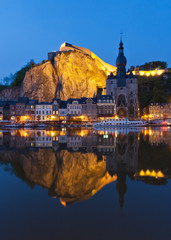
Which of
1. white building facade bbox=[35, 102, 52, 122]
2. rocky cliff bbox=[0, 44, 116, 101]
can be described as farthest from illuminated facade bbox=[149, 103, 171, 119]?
white building facade bbox=[35, 102, 52, 122]

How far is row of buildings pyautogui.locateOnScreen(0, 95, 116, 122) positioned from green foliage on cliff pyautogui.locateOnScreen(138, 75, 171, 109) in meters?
23.7

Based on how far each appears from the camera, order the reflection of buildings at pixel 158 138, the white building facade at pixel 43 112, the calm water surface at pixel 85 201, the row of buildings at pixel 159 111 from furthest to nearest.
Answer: the row of buildings at pixel 159 111, the white building facade at pixel 43 112, the reflection of buildings at pixel 158 138, the calm water surface at pixel 85 201

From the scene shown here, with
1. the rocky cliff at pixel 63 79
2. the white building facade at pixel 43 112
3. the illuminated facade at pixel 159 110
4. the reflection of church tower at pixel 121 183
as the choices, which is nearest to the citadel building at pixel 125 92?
the illuminated facade at pixel 159 110

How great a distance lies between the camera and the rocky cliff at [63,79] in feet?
232

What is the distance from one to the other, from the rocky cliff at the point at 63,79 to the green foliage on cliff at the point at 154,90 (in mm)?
18506

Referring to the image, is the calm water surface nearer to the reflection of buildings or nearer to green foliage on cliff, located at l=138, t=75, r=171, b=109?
→ the reflection of buildings

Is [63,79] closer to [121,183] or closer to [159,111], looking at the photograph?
[159,111]

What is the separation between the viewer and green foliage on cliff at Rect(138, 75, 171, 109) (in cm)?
7650

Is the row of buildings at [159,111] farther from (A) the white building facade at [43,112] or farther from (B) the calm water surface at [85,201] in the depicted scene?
(B) the calm water surface at [85,201]

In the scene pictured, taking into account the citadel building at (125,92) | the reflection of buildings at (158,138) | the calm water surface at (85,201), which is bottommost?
the calm water surface at (85,201)

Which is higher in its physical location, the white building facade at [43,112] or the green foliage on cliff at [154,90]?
the green foliage on cliff at [154,90]

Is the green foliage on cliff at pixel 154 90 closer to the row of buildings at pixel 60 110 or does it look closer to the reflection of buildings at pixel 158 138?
the row of buildings at pixel 60 110

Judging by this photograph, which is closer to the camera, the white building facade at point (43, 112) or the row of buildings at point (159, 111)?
the white building facade at point (43, 112)

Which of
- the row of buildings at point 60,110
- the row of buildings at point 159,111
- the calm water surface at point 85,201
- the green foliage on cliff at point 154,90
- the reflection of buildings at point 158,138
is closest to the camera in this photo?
the calm water surface at point 85,201
